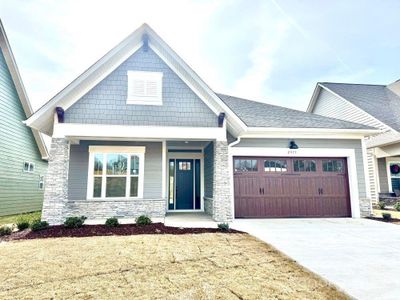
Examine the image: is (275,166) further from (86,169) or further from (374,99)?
(374,99)

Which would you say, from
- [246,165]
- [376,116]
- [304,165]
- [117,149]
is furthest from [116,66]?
[376,116]

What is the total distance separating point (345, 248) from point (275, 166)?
4.84 metres

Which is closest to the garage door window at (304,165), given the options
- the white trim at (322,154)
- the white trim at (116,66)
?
the white trim at (322,154)

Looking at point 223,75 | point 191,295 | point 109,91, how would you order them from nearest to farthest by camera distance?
point 191,295
point 109,91
point 223,75

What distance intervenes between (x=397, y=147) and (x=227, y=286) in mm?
14047

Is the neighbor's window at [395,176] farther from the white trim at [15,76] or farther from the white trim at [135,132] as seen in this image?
the white trim at [15,76]

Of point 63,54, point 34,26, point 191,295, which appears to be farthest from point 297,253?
point 63,54

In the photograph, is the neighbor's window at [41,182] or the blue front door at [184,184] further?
the neighbor's window at [41,182]

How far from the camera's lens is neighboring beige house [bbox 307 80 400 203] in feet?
44.3

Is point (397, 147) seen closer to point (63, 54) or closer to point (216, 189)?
point (216, 189)

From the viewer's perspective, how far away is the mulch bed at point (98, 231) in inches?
271

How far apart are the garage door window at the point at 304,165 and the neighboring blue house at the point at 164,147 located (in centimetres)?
4

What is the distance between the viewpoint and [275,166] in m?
10.2

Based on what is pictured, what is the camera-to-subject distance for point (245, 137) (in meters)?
10.1
